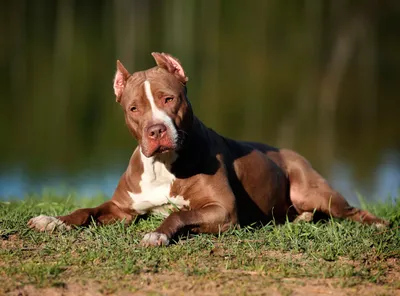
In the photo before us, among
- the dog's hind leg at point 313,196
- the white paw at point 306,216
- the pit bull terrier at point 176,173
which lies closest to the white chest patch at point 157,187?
the pit bull terrier at point 176,173

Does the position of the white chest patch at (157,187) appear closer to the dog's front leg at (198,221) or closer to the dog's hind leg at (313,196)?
the dog's front leg at (198,221)

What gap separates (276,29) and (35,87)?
10534 millimetres

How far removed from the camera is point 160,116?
6125 mm

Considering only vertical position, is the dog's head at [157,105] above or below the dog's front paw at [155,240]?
above

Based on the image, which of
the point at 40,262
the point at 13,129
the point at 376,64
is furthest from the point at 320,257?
the point at 376,64

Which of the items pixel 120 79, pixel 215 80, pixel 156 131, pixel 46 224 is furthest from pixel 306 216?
pixel 215 80

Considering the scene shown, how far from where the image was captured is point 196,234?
6141 millimetres

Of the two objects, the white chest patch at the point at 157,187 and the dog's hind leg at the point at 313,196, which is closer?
the white chest patch at the point at 157,187

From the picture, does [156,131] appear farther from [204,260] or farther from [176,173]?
[204,260]

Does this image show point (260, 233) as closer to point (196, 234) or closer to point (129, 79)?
point (196, 234)

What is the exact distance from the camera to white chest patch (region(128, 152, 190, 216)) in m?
6.53

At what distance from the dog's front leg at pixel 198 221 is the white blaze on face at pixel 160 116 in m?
0.60

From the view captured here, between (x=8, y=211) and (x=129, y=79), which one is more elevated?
(x=129, y=79)

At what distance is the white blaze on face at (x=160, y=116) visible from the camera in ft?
19.9
